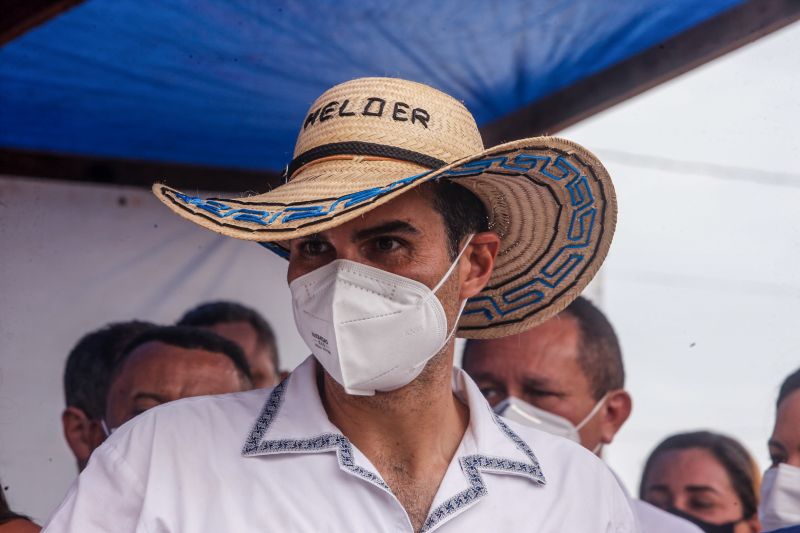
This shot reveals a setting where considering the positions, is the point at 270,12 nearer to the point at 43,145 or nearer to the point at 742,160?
the point at 43,145

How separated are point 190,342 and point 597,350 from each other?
144 cm

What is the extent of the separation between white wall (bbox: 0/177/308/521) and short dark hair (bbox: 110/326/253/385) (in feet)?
0.51

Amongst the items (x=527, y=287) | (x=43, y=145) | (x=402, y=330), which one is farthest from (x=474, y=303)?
(x=43, y=145)

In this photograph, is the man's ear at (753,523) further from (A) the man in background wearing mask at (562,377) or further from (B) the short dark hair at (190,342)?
(B) the short dark hair at (190,342)

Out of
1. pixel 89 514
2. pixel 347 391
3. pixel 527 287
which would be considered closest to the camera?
pixel 89 514

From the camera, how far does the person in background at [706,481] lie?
316 cm

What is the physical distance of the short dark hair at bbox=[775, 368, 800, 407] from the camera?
112 inches

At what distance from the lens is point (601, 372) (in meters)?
3.46

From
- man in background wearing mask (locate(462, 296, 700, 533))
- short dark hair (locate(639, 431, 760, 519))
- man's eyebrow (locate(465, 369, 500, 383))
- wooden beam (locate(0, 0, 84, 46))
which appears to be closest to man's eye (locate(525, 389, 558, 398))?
man in background wearing mask (locate(462, 296, 700, 533))

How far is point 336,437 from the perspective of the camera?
6.41ft

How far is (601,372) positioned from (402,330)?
1.69 m

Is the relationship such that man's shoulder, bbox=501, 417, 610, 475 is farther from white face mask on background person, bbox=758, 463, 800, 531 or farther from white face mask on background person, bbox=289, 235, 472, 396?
white face mask on background person, bbox=758, 463, 800, 531

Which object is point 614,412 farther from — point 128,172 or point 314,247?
point 128,172

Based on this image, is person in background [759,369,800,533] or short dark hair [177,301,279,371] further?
short dark hair [177,301,279,371]
